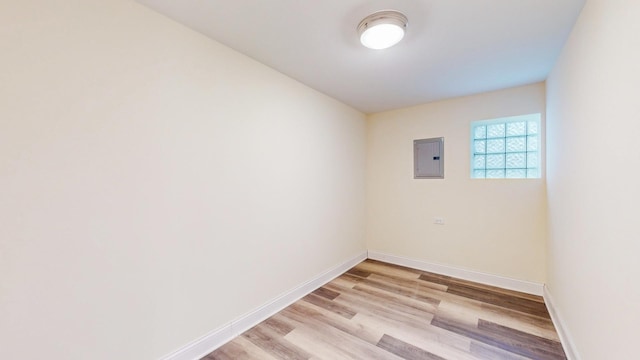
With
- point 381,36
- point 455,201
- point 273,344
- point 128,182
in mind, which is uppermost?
point 381,36

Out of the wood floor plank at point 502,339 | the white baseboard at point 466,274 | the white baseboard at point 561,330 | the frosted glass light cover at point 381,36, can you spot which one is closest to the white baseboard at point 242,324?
the white baseboard at point 466,274

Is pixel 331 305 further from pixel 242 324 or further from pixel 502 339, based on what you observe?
pixel 502 339

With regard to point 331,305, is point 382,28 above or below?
above

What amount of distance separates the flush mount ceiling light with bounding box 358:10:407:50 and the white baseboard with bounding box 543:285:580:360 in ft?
8.20

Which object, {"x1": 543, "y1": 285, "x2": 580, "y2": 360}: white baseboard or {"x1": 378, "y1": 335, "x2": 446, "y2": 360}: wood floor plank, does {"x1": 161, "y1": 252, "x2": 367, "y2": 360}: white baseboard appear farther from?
{"x1": 543, "y1": 285, "x2": 580, "y2": 360}: white baseboard

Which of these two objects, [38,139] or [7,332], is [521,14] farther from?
[7,332]

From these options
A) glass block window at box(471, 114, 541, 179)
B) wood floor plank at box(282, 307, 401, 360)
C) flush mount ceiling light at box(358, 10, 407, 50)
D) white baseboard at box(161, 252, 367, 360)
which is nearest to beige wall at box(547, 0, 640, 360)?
glass block window at box(471, 114, 541, 179)

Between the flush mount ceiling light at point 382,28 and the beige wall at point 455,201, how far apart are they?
1949mm

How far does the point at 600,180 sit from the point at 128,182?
269 cm

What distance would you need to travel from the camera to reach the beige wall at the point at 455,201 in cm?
292

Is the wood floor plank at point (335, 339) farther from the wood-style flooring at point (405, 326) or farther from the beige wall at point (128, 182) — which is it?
the beige wall at point (128, 182)

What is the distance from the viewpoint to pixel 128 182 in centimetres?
154

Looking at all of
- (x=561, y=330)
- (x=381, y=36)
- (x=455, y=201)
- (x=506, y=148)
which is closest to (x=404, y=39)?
(x=381, y=36)

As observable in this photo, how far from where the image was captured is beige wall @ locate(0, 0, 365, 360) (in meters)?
1.21
